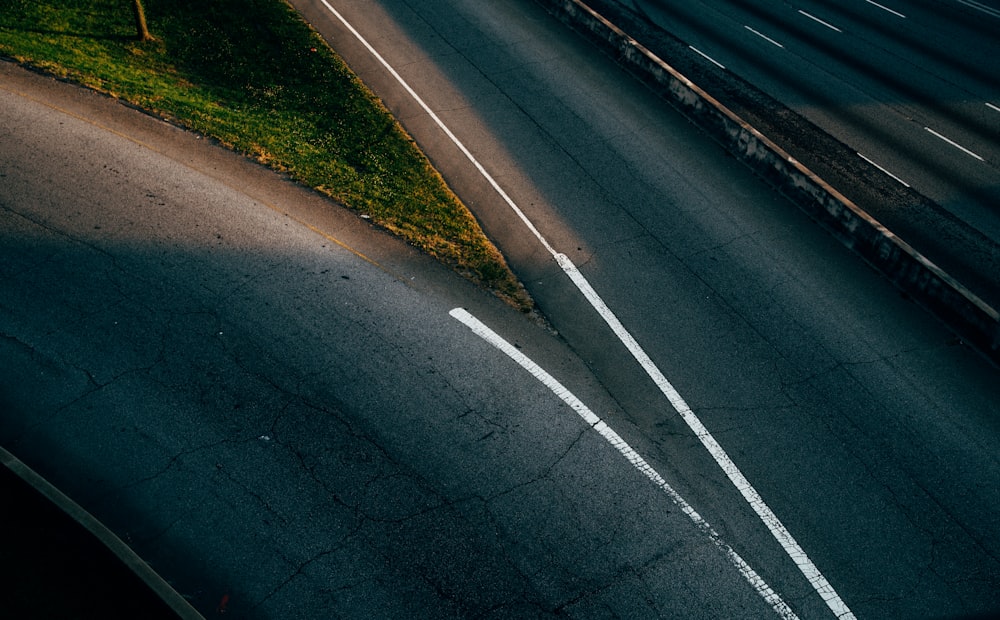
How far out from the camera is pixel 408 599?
791cm

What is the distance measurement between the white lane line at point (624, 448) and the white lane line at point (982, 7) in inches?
885

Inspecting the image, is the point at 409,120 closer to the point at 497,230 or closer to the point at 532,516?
the point at 497,230

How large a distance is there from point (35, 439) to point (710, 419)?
9.01m

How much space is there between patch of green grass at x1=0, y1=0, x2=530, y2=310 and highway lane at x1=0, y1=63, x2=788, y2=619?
2.60 ft

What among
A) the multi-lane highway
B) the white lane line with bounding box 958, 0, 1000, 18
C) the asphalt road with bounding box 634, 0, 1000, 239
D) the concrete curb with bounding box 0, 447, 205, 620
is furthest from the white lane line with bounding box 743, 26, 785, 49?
the concrete curb with bounding box 0, 447, 205, 620

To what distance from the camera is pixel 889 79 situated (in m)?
19.4

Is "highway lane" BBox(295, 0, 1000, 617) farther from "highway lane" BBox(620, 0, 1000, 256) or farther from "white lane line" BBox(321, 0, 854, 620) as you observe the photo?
"highway lane" BBox(620, 0, 1000, 256)

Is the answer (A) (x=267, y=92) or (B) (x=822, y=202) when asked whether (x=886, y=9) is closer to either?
(B) (x=822, y=202)

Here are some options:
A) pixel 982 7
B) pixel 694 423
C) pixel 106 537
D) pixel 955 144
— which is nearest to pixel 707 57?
pixel 955 144

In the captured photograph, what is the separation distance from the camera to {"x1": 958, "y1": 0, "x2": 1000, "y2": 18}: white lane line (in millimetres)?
23359

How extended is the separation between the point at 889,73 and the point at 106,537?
21.2m

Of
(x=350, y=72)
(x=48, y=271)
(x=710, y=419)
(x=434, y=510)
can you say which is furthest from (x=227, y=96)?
(x=710, y=419)

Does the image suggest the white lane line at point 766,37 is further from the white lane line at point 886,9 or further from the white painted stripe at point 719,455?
the white painted stripe at point 719,455

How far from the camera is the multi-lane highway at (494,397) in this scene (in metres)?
8.34
